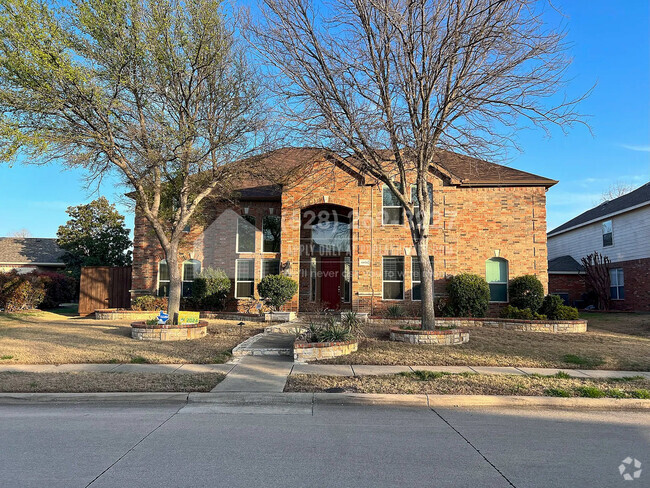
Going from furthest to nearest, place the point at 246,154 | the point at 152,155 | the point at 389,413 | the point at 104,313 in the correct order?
the point at 104,313 < the point at 246,154 < the point at 152,155 < the point at 389,413

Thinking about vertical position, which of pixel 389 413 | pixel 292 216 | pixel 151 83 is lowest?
pixel 389 413

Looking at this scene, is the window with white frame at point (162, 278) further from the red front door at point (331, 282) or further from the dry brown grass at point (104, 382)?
the dry brown grass at point (104, 382)

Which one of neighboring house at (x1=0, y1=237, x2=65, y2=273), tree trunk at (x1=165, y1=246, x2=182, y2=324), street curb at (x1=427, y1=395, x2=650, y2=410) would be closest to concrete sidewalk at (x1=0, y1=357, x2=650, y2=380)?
street curb at (x1=427, y1=395, x2=650, y2=410)

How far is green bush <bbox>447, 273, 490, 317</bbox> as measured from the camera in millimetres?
15695

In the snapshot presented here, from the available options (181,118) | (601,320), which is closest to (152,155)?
(181,118)

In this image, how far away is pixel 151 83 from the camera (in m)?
11.9

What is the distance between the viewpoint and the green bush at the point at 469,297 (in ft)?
51.5

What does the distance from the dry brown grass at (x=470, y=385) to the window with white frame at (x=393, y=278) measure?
8.86 metres

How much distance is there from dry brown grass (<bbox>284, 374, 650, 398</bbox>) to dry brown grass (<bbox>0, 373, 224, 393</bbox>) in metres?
1.69

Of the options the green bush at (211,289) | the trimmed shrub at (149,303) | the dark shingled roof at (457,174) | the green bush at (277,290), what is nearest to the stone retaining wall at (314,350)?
the green bush at (277,290)

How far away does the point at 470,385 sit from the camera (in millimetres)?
7594

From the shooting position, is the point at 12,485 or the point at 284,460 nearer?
the point at 12,485

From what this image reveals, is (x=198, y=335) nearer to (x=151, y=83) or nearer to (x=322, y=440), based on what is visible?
(x=151, y=83)

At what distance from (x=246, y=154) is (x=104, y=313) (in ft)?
28.5
